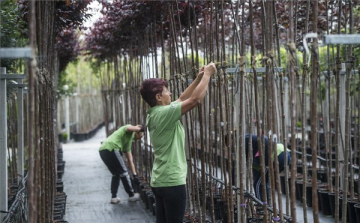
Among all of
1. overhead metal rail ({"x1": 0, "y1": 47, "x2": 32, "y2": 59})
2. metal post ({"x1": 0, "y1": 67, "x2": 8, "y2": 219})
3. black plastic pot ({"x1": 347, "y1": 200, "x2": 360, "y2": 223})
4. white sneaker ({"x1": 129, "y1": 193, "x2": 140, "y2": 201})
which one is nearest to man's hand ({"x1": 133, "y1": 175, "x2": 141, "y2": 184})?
white sneaker ({"x1": 129, "y1": 193, "x2": 140, "y2": 201})

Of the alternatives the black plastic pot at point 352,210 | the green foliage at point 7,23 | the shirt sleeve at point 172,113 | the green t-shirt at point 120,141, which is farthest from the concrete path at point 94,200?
the shirt sleeve at point 172,113

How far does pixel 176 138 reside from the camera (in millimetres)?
4125

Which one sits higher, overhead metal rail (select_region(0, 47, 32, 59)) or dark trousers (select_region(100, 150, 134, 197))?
overhead metal rail (select_region(0, 47, 32, 59))

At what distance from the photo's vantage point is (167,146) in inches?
162

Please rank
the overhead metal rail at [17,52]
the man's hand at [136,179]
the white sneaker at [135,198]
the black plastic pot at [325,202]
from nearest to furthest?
the overhead metal rail at [17,52], the black plastic pot at [325,202], the white sneaker at [135,198], the man's hand at [136,179]

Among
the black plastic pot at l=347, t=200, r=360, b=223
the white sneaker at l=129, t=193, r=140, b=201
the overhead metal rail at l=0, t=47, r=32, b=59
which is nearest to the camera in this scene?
the overhead metal rail at l=0, t=47, r=32, b=59

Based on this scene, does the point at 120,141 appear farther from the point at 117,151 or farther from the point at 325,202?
the point at 325,202

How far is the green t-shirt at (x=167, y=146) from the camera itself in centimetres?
404

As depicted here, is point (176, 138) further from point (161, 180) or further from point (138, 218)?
point (138, 218)

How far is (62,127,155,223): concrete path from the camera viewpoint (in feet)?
24.6

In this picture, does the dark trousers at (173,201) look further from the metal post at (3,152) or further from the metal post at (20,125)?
the metal post at (20,125)

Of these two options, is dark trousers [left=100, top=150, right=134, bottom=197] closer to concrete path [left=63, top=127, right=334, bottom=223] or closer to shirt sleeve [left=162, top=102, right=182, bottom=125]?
concrete path [left=63, top=127, right=334, bottom=223]

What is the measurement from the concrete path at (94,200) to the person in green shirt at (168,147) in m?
3.15

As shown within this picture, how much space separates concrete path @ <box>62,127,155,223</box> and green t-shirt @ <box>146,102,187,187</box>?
3.17 meters
